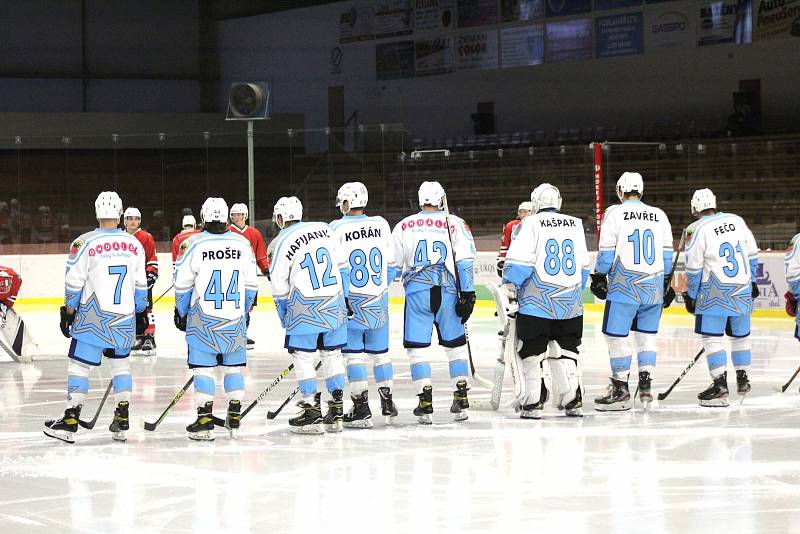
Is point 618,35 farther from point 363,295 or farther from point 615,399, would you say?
point 363,295

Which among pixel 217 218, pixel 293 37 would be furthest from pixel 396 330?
pixel 293 37

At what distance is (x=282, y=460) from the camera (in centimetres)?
622

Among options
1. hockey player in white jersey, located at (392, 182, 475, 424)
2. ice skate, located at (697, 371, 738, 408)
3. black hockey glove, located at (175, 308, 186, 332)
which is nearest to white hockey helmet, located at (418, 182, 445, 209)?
hockey player in white jersey, located at (392, 182, 475, 424)

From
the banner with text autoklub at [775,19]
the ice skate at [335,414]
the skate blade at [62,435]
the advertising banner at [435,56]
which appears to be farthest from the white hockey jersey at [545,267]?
the advertising banner at [435,56]

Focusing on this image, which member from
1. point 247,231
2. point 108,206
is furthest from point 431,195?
point 247,231

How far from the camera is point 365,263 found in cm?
730

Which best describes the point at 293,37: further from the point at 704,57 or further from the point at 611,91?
the point at 704,57

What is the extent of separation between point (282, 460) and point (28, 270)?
39.1ft

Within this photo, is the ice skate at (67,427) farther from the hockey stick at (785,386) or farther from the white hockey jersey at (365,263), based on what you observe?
the hockey stick at (785,386)

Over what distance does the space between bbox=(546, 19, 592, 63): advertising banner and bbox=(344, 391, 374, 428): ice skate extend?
14.7 meters

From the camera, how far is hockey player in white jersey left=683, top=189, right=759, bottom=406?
25.8 feet

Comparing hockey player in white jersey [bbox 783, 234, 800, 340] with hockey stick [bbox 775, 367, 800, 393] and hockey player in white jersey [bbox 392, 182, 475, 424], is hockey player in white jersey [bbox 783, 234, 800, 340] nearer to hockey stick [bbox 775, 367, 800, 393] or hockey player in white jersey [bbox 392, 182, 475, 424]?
hockey stick [bbox 775, 367, 800, 393]

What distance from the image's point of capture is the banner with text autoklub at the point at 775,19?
1830 cm

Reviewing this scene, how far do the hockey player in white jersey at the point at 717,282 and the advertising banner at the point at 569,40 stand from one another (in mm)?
13247
